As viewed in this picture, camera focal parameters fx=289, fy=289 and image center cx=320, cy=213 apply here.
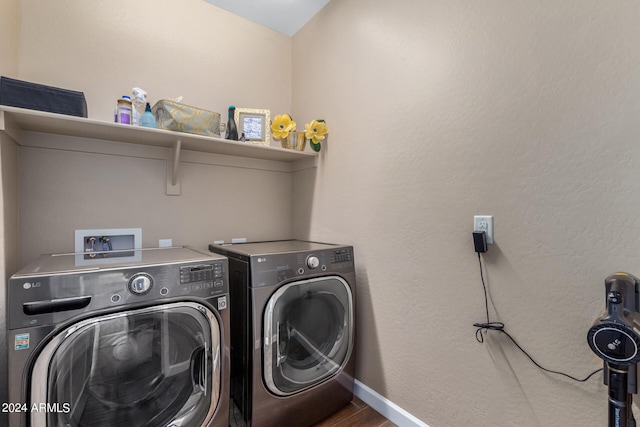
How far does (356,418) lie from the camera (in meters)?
1.61

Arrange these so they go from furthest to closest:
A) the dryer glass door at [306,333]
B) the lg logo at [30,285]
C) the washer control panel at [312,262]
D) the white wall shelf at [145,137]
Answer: the washer control panel at [312,262] < the dryer glass door at [306,333] < the white wall shelf at [145,137] < the lg logo at [30,285]

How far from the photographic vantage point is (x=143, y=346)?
1095 millimetres

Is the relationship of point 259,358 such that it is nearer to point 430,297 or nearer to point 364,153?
point 430,297

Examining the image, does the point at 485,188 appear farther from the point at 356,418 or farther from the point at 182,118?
the point at 182,118

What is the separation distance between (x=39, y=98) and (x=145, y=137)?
436 millimetres

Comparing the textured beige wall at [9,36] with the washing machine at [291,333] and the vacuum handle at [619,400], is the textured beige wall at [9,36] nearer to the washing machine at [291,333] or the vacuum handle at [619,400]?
the washing machine at [291,333]

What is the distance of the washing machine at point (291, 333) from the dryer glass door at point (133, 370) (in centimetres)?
20

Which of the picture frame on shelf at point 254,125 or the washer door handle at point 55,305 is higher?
the picture frame on shelf at point 254,125

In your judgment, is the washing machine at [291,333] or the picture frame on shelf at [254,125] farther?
the picture frame on shelf at [254,125]

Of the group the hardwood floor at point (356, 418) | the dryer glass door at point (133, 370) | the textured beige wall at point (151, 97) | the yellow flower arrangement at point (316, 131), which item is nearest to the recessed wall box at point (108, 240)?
the textured beige wall at point (151, 97)

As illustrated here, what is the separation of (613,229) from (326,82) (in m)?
1.73

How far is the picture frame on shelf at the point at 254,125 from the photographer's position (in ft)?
6.40

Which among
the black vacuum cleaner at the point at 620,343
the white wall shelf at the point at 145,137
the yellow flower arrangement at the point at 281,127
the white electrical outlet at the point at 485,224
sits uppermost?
the yellow flower arrangement at the point at 281,127


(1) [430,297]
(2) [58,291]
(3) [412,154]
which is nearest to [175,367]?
(2) [58,291]
